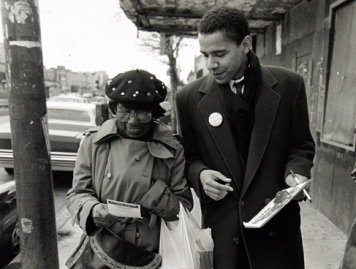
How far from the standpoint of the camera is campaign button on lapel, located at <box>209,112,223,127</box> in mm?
1866

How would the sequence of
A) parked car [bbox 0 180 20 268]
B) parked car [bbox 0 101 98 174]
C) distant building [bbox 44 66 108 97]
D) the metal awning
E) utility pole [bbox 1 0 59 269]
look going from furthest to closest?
1. distant building [bbox 44 66 108 97]
2. parked car [bbox 0 101 98 174]
3. the metal awning
4. parked car [bbox 0 180 20 268]
5. utility pole [bbox 1 0 59 269]

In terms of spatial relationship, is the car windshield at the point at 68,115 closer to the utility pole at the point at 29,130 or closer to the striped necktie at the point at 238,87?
the utility pole at the point at 29,130

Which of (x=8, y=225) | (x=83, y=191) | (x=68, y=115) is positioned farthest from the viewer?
(x=68, y=115)

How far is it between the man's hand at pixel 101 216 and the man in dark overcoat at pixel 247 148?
0.48 m

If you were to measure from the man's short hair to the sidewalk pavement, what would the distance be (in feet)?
9.12

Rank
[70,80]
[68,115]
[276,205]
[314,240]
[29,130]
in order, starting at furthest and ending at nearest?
1. [70,80]
2. [68,115]
3. [314,240]
4. [29,130]
5. [276,205]

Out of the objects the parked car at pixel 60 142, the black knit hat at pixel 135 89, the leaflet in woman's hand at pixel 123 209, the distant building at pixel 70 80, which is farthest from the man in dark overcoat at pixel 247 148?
the distant building at pixel 70 80

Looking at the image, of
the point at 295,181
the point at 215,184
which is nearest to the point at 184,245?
the point at 215,184

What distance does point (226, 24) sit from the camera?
173cm

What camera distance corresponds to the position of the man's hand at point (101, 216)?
1713mm

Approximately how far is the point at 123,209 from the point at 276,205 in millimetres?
708

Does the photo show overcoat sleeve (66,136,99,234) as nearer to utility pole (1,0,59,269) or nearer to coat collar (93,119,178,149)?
coat collar (93,119,178,149)

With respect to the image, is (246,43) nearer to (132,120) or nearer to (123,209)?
(132,120)

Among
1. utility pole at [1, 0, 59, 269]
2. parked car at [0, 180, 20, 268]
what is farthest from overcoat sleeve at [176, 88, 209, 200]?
parked car at [0, 180, 20, 268]
